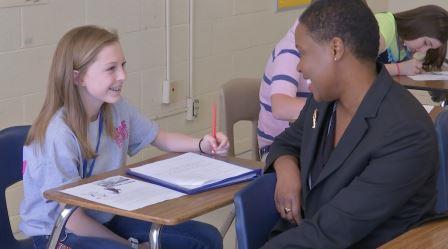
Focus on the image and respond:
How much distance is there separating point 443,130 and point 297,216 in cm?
68

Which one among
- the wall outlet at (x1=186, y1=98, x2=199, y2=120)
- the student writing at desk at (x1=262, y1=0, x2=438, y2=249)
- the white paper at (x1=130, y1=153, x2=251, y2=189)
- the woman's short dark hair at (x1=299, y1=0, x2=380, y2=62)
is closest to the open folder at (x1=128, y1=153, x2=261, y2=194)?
the white paper at (x1=130, y1=153, x2=251, y2=189)

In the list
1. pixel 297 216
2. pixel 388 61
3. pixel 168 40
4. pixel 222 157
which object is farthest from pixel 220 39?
pixel 297 216

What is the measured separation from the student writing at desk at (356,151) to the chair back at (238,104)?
108 centimetres

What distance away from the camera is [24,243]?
230 centimetres

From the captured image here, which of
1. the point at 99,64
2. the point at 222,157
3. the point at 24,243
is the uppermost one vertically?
the point at 99,64

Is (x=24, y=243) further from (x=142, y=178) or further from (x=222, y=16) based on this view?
(x=222, y=16)

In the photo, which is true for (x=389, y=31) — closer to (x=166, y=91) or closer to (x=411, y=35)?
(x=411, y=35)

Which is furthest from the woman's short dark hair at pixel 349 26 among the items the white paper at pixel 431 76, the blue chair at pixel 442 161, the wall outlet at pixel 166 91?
the wall outlet at pixel 166 91

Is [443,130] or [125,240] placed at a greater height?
[443,130]

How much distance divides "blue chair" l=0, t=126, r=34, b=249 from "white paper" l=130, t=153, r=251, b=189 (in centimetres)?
36

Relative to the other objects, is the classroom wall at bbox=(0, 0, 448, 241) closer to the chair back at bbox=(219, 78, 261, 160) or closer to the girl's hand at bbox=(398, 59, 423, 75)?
the chair back at bbox=(219, 78, 261, 160)

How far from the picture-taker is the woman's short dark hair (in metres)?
1.73

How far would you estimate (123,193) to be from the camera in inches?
77.5

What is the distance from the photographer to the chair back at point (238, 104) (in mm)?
2949
